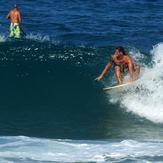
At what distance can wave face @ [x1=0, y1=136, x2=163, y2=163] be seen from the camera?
1541 cm

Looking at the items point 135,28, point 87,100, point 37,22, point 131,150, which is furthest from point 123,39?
point 131,150

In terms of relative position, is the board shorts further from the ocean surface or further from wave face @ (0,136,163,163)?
wave face @ (0,136,163,163)

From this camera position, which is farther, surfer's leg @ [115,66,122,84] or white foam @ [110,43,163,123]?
surfer's leg @ [115,66,122,84]

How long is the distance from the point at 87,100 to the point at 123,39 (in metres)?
11.3

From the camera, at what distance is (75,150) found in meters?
16.2

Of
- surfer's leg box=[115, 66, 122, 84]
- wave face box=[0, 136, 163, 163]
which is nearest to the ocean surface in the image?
wave face box=[0, 136, 163, 163]

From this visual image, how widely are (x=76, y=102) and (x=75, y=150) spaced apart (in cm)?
463

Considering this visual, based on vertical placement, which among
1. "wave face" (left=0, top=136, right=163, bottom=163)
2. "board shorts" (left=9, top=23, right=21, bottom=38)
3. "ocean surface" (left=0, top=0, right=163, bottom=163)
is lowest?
"wave face" (left=0, top=136, right=163, bottom=163)

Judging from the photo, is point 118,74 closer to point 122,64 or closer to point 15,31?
point 122,64

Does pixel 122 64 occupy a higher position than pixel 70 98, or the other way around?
pixel 122 64

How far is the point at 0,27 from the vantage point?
33.6 m

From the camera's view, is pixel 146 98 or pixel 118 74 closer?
pixel 146 98

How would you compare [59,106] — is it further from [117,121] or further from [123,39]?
[123,39]

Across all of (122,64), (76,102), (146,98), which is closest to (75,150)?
(76,102)
